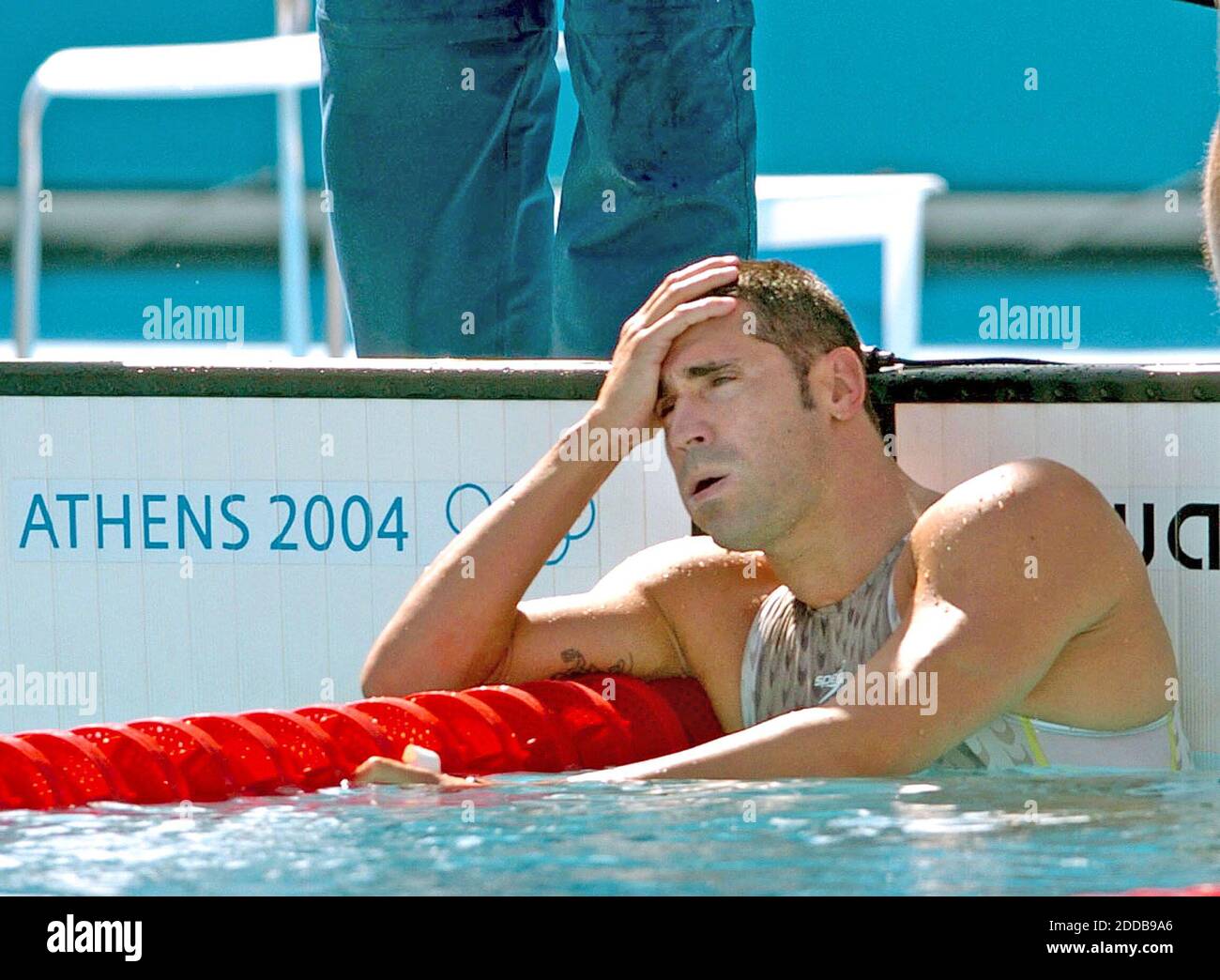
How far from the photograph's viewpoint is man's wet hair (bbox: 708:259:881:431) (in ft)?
8.50

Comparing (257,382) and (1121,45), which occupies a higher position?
(1121,45)

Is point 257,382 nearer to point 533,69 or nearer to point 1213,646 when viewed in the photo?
point 533,69

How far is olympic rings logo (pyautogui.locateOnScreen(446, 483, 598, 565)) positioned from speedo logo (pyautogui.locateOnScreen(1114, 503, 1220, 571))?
755 millimetres

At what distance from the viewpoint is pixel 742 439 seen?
254 cm

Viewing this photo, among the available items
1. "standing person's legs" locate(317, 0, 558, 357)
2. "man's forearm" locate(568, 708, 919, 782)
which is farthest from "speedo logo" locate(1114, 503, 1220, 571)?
"standing person's legs" locate(317, 0, 558, 357)

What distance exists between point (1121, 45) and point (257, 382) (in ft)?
14.2

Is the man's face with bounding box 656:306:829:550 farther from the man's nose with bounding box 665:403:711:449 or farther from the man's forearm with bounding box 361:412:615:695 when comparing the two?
the man's forearm with bounding box 361:412:615:695
